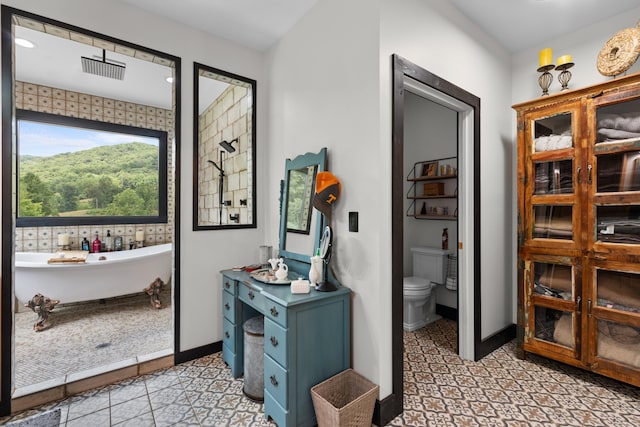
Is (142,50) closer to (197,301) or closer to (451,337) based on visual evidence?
(197,301)

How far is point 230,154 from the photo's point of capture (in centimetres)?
310

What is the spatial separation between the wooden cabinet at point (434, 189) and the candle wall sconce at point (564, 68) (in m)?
1.14

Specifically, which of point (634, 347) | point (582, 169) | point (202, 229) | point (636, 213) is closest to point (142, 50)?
point (202, 229)

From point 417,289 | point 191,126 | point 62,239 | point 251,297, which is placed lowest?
point 417,289

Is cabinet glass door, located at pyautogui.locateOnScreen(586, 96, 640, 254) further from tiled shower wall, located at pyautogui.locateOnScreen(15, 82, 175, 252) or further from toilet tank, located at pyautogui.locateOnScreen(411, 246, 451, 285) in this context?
tiled shower wall, located at pyautogui.locateOnScreen(15, 82, 175, 252)

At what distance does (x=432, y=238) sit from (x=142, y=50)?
11.5 ft

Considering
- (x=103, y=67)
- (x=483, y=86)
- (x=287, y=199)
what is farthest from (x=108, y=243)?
(x=483, y=86)

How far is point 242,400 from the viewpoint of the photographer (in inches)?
79.0

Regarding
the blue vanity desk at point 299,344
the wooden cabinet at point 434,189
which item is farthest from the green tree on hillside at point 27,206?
the wooden cabinet at point 434,189

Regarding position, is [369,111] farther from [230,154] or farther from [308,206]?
[230,154]

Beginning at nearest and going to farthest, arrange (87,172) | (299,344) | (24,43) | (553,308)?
1. (299,344)
2. (553,308)
3. (24,43)
4. (87,172)

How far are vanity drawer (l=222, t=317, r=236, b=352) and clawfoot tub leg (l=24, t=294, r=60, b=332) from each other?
2.09 metres

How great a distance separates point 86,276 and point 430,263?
389 cm

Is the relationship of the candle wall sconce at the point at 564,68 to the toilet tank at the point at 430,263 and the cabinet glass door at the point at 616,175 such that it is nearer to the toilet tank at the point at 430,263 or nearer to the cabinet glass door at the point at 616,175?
the cabinet glass door at the point at 616,175
